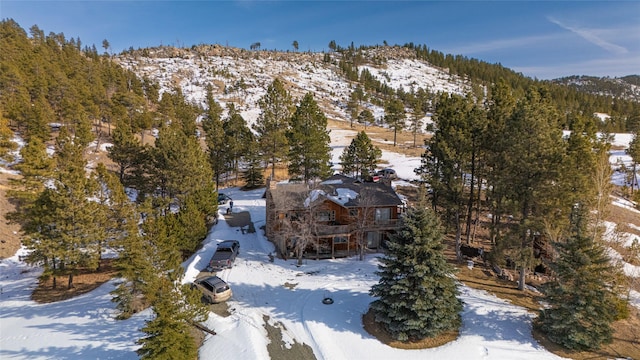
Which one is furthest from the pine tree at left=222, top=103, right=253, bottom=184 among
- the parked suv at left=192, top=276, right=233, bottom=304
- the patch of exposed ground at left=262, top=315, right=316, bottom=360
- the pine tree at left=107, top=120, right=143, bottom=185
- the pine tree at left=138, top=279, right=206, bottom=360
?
the pine tree at left=138, top=279, right=206, bottom=360

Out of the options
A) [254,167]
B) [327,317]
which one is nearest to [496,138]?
[327,317]

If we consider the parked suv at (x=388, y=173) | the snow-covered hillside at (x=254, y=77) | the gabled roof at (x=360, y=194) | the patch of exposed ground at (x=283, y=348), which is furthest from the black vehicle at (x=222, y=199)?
the snow-covered hillside at (x=254, y=77)

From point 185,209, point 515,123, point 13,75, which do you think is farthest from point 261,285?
point 13,75

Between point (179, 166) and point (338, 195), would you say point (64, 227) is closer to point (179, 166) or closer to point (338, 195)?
point (179, 166)

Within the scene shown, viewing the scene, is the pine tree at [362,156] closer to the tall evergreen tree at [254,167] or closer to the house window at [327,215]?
the tall evergreen tree at [254,167]

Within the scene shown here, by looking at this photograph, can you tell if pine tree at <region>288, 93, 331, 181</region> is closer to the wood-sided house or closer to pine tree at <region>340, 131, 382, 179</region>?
pine tree at <region>340, 131, 382, 179</region>

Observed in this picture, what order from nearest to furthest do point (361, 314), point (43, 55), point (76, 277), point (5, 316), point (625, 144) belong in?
point (361, 314)
point (5, 316)
point (76, 277)
point (43, 55)
point (625, 144)

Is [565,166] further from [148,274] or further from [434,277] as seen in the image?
[148,274]
